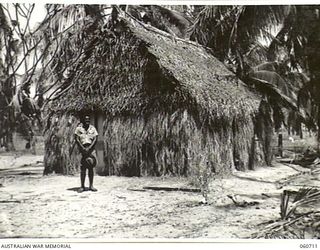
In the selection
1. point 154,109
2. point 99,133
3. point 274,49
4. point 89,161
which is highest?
point 274,49

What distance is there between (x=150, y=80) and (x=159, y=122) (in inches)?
9.2

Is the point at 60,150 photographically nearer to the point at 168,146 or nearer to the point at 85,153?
the point at 85,153

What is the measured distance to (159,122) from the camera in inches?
131

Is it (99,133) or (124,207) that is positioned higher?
(99,133)

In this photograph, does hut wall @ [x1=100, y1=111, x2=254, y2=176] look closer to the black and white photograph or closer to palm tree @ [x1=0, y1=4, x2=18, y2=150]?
the black and white photograph

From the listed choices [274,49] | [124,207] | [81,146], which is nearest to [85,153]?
[81,146]

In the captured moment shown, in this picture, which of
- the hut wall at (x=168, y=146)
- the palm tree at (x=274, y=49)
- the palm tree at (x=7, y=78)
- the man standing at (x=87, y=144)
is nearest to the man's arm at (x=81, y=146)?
the man standing at (x=87, y=144)

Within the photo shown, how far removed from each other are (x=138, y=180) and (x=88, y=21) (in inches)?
35.0

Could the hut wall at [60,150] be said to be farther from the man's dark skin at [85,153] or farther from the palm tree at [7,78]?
the palm tree at [7,78]

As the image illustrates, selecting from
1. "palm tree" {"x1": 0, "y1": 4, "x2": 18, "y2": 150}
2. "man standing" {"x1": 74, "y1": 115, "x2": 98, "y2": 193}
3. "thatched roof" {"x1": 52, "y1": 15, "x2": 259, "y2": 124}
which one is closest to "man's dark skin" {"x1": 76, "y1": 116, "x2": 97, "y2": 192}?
"man standing" {"x1": 74, "y1": 115, "x2": 98, "y2": 193}

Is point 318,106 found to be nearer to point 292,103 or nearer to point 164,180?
point 292,103

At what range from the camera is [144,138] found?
3346mm

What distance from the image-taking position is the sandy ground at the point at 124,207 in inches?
121
